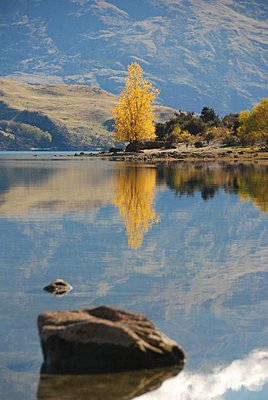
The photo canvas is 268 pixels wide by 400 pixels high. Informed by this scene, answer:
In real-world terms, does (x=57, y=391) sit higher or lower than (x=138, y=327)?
lower

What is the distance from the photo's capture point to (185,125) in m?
147

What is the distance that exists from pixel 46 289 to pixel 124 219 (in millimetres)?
15721

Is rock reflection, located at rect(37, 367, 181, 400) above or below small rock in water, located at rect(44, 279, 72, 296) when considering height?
below

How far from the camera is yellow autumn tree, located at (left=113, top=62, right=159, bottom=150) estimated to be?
400 ft

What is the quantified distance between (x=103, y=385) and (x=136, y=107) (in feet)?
364

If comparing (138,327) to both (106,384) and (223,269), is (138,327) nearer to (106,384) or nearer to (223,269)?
(106,384)

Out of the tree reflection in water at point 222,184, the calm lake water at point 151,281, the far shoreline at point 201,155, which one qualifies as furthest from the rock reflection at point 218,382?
the far shoreline at point 201,155

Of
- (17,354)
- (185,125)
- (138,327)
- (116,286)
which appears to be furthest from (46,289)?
(185,125)

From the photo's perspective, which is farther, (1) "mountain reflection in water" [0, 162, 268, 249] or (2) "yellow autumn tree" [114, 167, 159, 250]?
(1) "mountain reflection in water" [0, 162, 268, 249]

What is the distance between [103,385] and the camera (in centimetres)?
1356

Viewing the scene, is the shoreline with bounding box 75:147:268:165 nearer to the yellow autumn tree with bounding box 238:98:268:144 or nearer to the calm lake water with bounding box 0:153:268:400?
the yellow autumn tree with bounding box 238:98:268:144

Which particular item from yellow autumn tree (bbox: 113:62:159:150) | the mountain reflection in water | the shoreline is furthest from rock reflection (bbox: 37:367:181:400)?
A: yellow autumn tree (bbox: 113:62:159:150)

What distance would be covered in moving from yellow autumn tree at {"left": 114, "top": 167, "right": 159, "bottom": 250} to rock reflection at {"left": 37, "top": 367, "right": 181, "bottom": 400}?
45.1 feet

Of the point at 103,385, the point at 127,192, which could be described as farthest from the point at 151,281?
the point at 127,192
